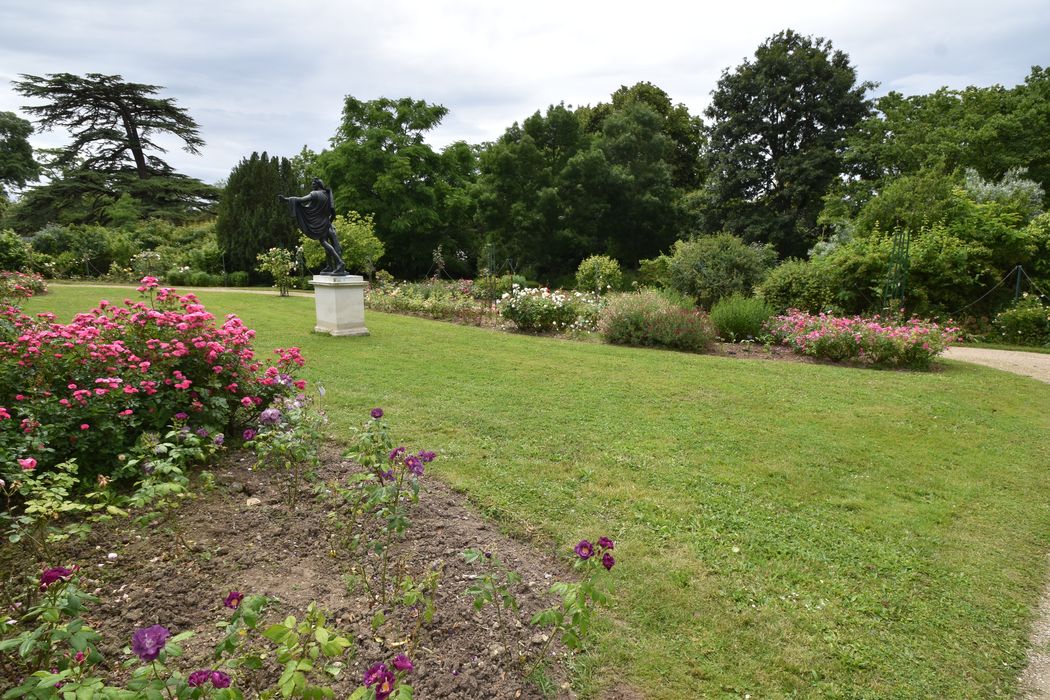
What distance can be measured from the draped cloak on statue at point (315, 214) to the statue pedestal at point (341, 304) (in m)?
0.81

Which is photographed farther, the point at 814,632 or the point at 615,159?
the point at 615,159

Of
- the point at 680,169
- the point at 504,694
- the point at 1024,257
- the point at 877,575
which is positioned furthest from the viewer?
the point at 680,169

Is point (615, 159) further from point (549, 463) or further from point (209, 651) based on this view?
point (209, 651)

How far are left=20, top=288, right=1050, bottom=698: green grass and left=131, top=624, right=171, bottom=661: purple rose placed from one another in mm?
1384

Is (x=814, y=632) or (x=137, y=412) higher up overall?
(x=137, y=412)

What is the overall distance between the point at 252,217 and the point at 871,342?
2502 centimetres

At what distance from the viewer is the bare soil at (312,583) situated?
75.0 inches

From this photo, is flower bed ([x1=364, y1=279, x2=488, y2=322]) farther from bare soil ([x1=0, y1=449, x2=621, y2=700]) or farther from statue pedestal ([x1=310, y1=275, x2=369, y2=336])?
bare soil ([x1=0, y1=449, x2=621, y2=700])

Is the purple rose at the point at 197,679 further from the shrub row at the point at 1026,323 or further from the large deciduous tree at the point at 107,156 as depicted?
the large deciduous tree at the point at 107,156

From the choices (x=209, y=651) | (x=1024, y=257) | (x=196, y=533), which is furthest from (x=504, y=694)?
(x=1024, y=257)

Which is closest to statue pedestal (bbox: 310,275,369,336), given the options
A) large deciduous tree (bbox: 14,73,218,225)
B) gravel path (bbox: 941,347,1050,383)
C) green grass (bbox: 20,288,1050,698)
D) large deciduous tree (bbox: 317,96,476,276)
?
green grass (bbox: 20,288,1050,698)

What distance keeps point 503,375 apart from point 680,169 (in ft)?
88.6

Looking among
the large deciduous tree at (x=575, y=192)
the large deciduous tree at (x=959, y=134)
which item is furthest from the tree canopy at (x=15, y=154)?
the large deciduous tree at (x=959, y=134)

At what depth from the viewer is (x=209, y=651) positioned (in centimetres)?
194
